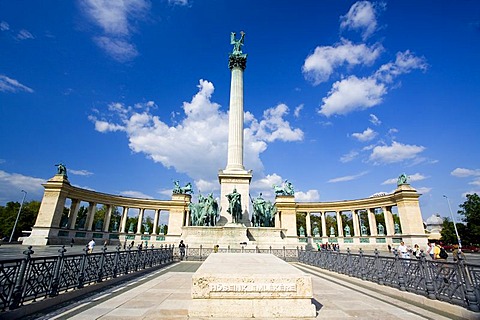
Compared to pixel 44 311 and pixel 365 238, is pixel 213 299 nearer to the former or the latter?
pixel 44 311

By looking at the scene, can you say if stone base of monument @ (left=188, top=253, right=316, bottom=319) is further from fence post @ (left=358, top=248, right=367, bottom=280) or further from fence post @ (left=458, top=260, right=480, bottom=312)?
fence post @ (left=358, top=248, right=367, bottom=280)

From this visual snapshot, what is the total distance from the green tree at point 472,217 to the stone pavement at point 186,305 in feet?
181

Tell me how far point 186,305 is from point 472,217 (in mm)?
63435

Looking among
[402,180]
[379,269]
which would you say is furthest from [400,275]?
[402,180]

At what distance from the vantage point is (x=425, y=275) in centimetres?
768

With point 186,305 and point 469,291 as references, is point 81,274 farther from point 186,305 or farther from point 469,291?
point 469,291

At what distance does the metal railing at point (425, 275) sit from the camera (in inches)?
242

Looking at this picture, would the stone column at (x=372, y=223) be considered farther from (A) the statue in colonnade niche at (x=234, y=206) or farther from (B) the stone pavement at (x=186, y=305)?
(B) the stone pavement at (x=186, y=305)

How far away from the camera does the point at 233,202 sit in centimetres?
2673

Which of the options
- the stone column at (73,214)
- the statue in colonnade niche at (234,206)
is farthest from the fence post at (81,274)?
the stone column at (73,214)

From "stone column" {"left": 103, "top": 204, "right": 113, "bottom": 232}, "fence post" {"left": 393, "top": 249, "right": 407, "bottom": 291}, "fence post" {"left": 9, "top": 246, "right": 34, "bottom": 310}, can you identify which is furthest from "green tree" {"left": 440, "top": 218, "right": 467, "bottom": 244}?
"stone column" {"left": 103, "top": 204, "right": 113, "bottom": 232}

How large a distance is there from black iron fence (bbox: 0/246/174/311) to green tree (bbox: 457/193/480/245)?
204 feet

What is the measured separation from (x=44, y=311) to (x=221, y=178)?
24.4 meters

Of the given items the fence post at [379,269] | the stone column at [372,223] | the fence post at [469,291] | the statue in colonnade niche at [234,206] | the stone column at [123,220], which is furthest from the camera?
the stone column at [123,220]
